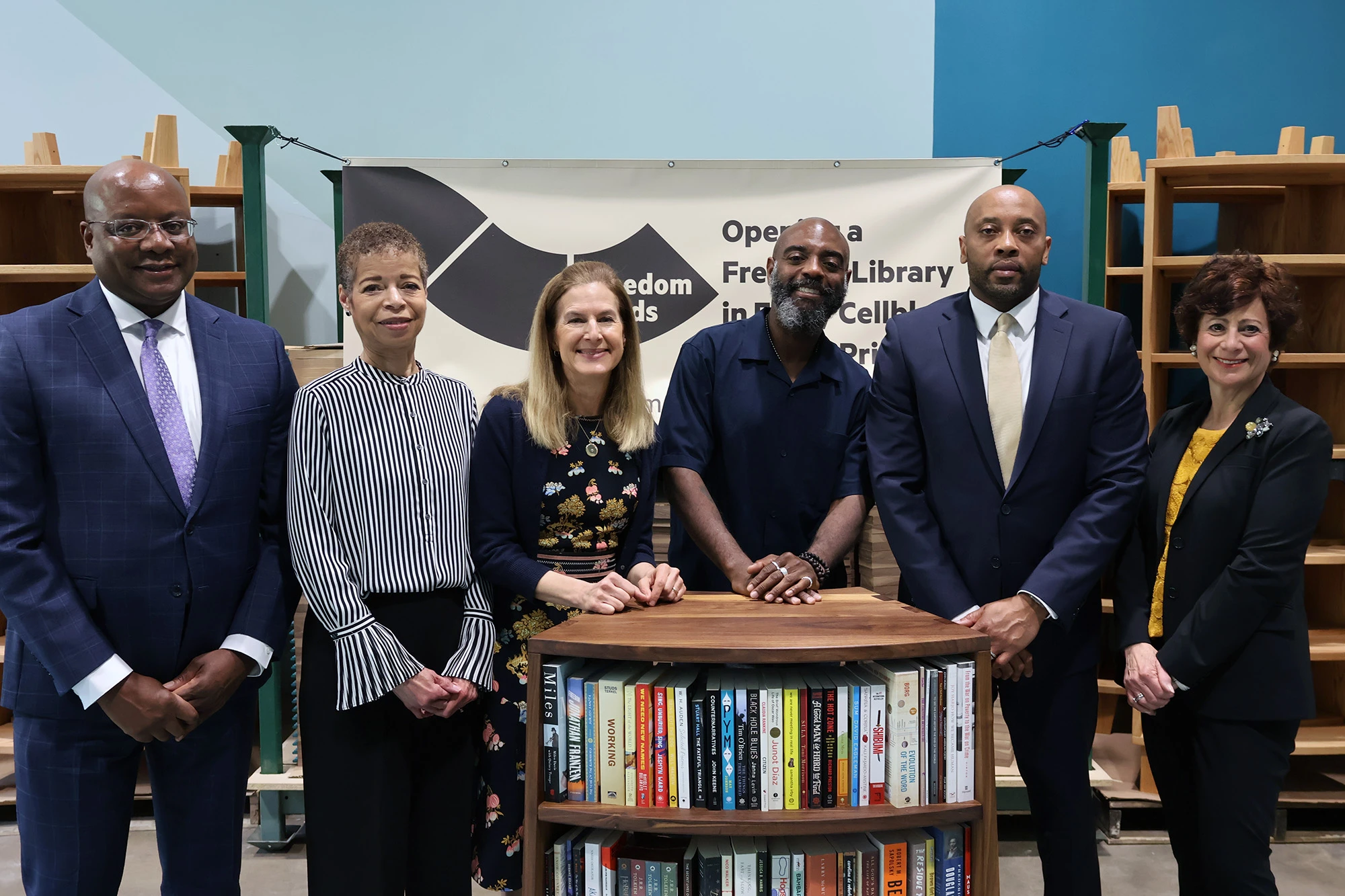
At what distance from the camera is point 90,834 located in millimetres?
1754

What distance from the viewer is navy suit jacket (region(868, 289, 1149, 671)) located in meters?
2.06

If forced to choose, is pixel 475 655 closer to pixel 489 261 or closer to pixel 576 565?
pixel 576 565

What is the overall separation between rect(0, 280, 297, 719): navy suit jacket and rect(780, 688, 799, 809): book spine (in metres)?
1.08

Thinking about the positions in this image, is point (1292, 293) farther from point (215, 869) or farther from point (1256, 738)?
point (215, 869)

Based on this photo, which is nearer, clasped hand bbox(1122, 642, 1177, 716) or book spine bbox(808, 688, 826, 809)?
book spine bbox(808, 688, 826, 809)

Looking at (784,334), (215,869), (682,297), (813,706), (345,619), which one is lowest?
(215,869)

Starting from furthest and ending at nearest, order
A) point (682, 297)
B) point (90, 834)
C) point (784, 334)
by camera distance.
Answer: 1. point (682, 297)
2. point (784, 334)
3. point (90, 834)

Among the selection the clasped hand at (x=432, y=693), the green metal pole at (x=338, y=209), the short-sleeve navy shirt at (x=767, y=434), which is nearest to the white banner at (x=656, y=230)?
the green metal pole at (x=338, y=209)

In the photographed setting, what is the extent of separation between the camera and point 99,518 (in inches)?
68.2

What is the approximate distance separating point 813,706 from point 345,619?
92cm

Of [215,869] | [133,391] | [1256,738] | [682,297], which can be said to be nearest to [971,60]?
[682,297]

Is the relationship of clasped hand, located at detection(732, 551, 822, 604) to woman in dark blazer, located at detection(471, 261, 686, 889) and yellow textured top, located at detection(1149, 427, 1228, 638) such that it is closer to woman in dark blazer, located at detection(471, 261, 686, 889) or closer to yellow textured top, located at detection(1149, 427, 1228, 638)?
woman in dark blazer, located at detection(471, 261, 686, 889)

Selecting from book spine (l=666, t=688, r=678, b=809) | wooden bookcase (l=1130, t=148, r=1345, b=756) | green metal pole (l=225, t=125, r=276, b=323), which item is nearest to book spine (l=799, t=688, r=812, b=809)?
book spine (l=666, t=688, r=678, b=809)

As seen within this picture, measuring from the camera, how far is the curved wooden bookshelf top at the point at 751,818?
62.1 inches
